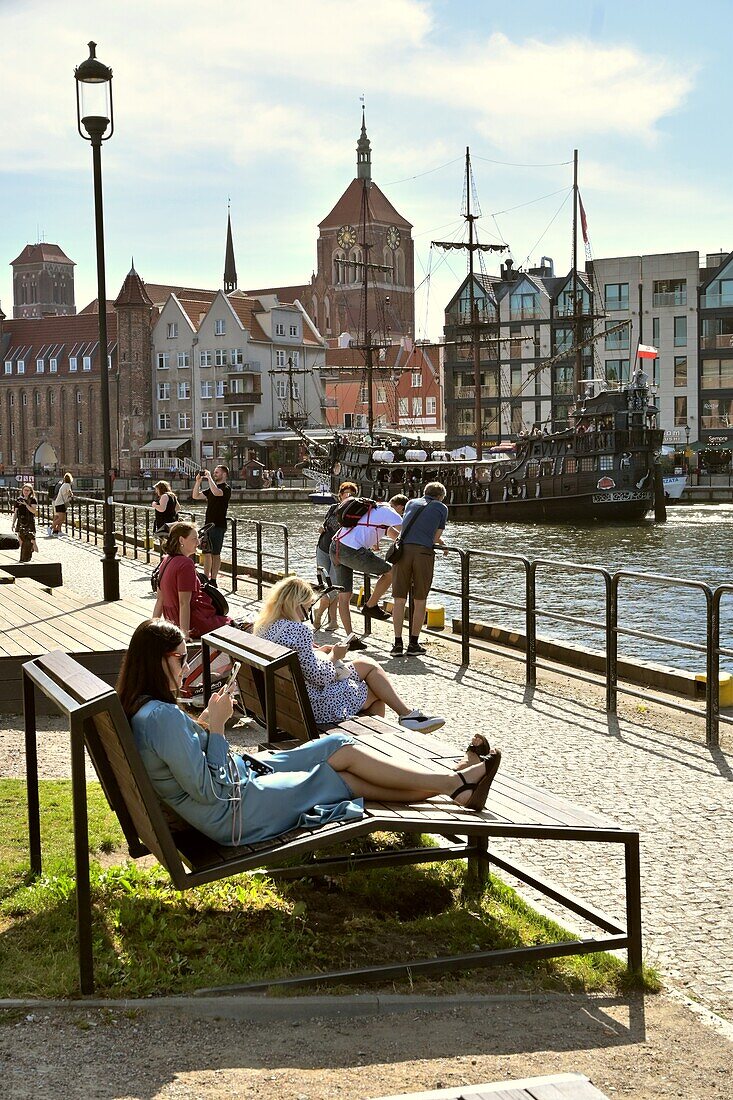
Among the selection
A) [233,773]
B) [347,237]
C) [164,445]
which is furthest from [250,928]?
[347,237]

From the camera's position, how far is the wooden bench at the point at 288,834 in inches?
184

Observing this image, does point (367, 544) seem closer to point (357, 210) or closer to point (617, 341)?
point (617, 341)

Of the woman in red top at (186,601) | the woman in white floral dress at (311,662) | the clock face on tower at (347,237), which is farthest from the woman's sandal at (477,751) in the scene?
the clock face on tower at (347,237)

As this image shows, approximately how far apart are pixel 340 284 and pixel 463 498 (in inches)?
3441

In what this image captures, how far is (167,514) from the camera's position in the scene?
2217 cm

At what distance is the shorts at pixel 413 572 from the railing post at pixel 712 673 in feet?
15.3

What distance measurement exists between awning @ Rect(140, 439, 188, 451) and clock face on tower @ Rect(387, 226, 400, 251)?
53.6 meters

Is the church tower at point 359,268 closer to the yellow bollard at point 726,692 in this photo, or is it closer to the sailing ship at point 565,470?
the sailing ship at point 565,470

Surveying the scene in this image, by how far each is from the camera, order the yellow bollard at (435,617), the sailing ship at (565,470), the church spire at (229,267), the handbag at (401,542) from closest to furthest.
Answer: the handbag at (401,542) < the yellow bollard at (435,617) < the sailing ship at (565,470) < the church spire at (229,267)

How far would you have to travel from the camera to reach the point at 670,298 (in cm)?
9500

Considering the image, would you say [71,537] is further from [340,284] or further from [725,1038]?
[340,284]

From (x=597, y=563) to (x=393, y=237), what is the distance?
125m

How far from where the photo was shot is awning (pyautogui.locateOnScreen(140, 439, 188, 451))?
114812mm

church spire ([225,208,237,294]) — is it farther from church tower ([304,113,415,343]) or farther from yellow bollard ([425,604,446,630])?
yellow bollard ([425,604,446,630])
